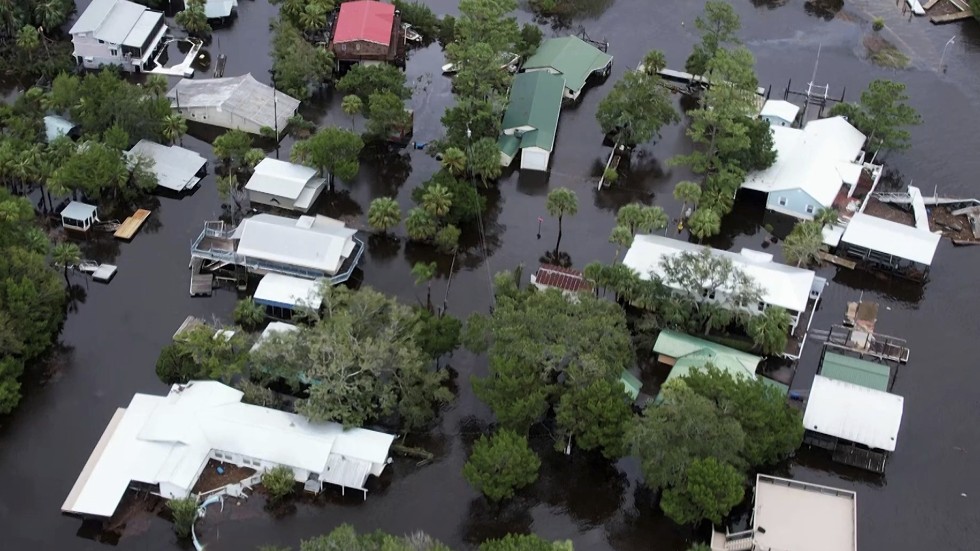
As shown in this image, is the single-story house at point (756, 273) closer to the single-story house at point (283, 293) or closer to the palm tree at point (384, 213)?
the palm tree at point (384, 213)

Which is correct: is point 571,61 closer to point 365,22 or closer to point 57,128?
point 365,22

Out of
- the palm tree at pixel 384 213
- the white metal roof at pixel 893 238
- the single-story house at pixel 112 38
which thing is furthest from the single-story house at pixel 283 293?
the white metal roof at pixel 893 238

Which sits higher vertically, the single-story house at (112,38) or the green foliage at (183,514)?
the single-story house at (112,38)

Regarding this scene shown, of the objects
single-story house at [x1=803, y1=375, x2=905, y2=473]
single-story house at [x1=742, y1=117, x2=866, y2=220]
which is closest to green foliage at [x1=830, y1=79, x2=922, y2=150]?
single-story house at [x1=742, y1=117, x2=866, y2=220]

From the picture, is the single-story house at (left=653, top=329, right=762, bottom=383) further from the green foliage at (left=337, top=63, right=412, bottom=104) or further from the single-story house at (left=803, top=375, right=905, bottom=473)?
the green foliage at (left=337, top=63, right=412, bottom=104)

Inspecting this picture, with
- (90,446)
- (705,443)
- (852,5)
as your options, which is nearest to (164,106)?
(90,446)

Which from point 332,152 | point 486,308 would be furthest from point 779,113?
point 332,152
